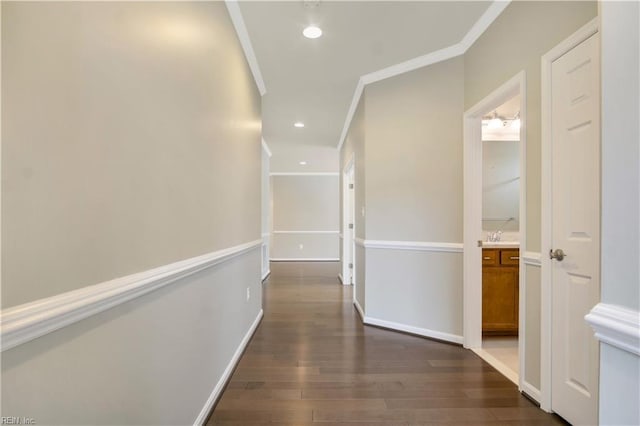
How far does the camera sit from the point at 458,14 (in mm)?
2240

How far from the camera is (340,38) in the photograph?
2533 mm

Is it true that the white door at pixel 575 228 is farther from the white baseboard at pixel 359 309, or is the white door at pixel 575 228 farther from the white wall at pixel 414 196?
the white baseboard at pixel 359 309

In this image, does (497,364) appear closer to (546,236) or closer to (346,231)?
(546,236)

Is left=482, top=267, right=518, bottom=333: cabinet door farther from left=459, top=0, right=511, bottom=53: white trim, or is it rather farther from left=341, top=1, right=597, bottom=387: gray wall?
left=459, top=0, right=511, bottom=53: white trim

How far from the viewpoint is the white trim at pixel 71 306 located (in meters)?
0.61

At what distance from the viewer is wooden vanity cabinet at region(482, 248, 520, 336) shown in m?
2.87

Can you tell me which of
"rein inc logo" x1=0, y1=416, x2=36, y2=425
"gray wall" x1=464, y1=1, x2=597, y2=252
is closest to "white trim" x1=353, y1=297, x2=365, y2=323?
"gray wall" x1=464, y1=1, x2=597, y2=252

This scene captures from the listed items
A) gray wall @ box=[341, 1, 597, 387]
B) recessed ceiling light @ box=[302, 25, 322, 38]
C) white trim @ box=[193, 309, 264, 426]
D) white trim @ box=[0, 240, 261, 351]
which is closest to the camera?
white trim @ box=[0, 240, 261, 351]

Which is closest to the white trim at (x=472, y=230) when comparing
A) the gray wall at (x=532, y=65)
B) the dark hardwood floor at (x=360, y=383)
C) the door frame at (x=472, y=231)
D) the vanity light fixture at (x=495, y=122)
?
the door frame at (x=472, y=231)

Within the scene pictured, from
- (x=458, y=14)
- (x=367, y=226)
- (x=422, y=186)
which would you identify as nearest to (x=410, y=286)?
(x=367, y=226)

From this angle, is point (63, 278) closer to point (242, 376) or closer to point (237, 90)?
point (242, 376)

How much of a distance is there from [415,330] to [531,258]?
1.41 metres

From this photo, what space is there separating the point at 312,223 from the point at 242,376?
22.1ft

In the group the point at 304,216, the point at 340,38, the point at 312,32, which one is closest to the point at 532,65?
the point at 340,38
